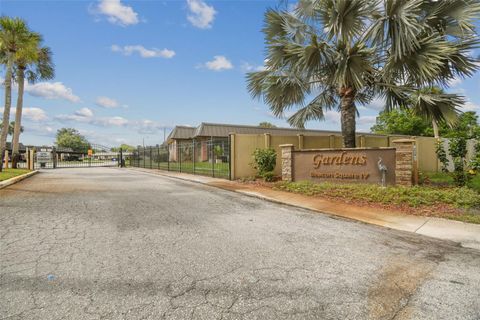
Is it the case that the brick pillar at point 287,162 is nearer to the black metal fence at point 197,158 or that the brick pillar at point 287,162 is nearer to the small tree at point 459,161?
the black metal fence at point 197,158

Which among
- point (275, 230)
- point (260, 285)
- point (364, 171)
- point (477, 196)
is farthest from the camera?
point (364, 171)

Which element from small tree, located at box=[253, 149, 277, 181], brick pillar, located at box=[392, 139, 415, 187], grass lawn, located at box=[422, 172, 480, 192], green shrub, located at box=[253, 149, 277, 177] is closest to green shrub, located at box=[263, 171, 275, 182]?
small tree, located at box=[253, 149, 277, 181]

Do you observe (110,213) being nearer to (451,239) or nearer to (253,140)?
(451,239)

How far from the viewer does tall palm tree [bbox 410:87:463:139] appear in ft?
30.3

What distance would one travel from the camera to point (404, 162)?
8617 mm

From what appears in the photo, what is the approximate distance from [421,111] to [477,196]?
3895 millimetres

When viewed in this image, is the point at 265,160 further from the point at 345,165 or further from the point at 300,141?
the point at 345,165

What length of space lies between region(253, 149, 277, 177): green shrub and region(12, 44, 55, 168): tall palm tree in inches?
604

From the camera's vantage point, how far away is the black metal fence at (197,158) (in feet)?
46.9

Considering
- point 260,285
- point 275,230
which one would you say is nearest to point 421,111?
point 275,230

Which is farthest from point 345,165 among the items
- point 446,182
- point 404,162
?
point 446,182

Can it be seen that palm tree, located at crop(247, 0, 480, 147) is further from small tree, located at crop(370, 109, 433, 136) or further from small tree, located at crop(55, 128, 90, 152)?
small tree, located at crop(55, 128, 90, 152)

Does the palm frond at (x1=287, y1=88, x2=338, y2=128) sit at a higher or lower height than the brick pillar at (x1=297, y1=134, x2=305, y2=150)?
higher

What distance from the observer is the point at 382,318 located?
2391mm
